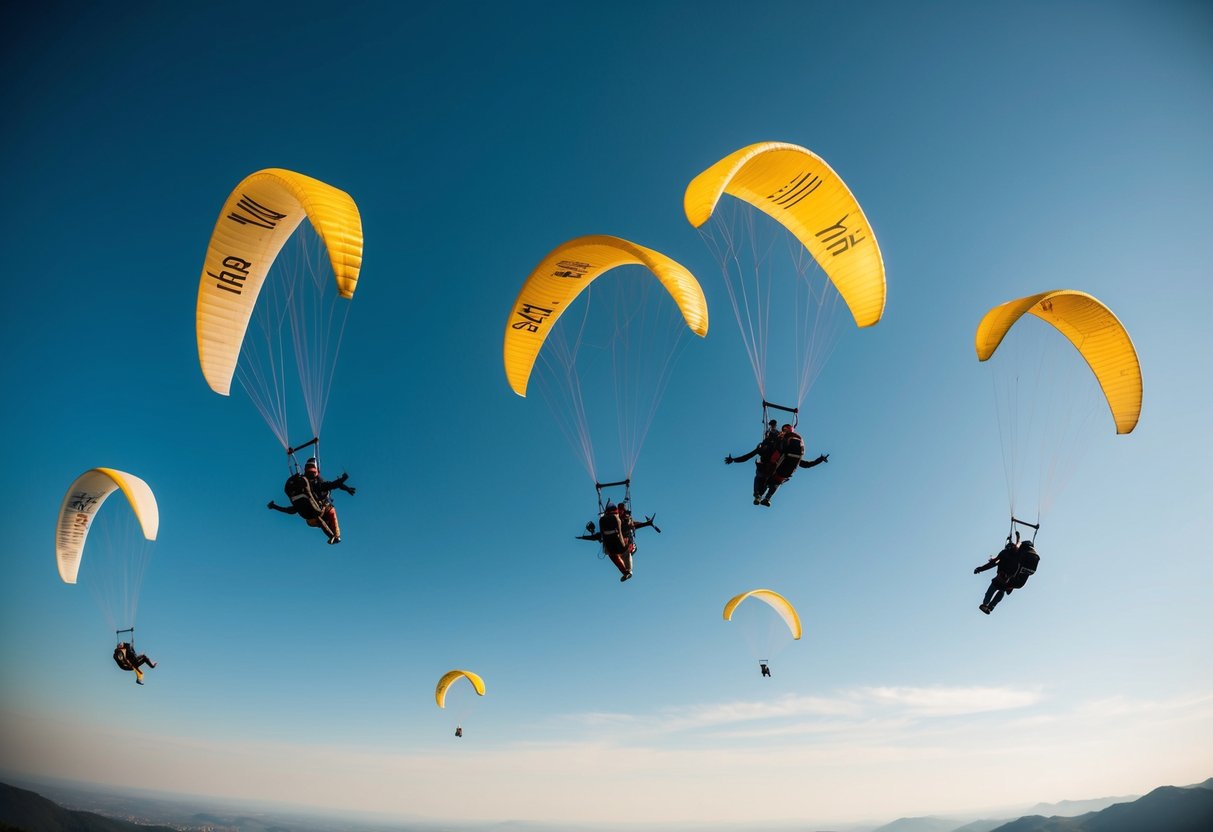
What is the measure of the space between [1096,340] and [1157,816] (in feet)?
789

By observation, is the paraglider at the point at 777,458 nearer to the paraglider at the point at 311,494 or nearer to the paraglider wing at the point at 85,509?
the paraglider at the point at 311,494

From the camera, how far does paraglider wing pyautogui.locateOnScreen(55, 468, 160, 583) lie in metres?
17.6

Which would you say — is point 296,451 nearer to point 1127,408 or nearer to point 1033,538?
point 1033,538

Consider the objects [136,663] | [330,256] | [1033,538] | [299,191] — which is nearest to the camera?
[330,256]

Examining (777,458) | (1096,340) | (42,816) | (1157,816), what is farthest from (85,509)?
(1157,816)

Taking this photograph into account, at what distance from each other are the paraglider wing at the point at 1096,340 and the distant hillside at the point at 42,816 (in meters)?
179

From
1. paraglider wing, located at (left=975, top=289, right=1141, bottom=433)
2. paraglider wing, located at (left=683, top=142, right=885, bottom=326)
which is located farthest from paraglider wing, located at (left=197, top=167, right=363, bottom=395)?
paraglider wing, located at (left=975, top=289, right=1141, bottom=433)

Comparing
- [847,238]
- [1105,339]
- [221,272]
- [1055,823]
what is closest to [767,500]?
[847,238]

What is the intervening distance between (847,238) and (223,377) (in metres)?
12.4

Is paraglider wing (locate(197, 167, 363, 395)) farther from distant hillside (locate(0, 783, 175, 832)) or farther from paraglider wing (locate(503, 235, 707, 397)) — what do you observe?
distant hillside (locate(0, 783, 175, 832))

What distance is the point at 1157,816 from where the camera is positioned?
171375mm

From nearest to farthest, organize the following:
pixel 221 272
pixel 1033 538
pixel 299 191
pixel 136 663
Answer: pixel 299 191 < pixel 221 272 < pixel 1033 538 < pixel 136 663

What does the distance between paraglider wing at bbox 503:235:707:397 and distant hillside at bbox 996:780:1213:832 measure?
218 metres

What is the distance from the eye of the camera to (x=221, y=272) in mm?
11281
